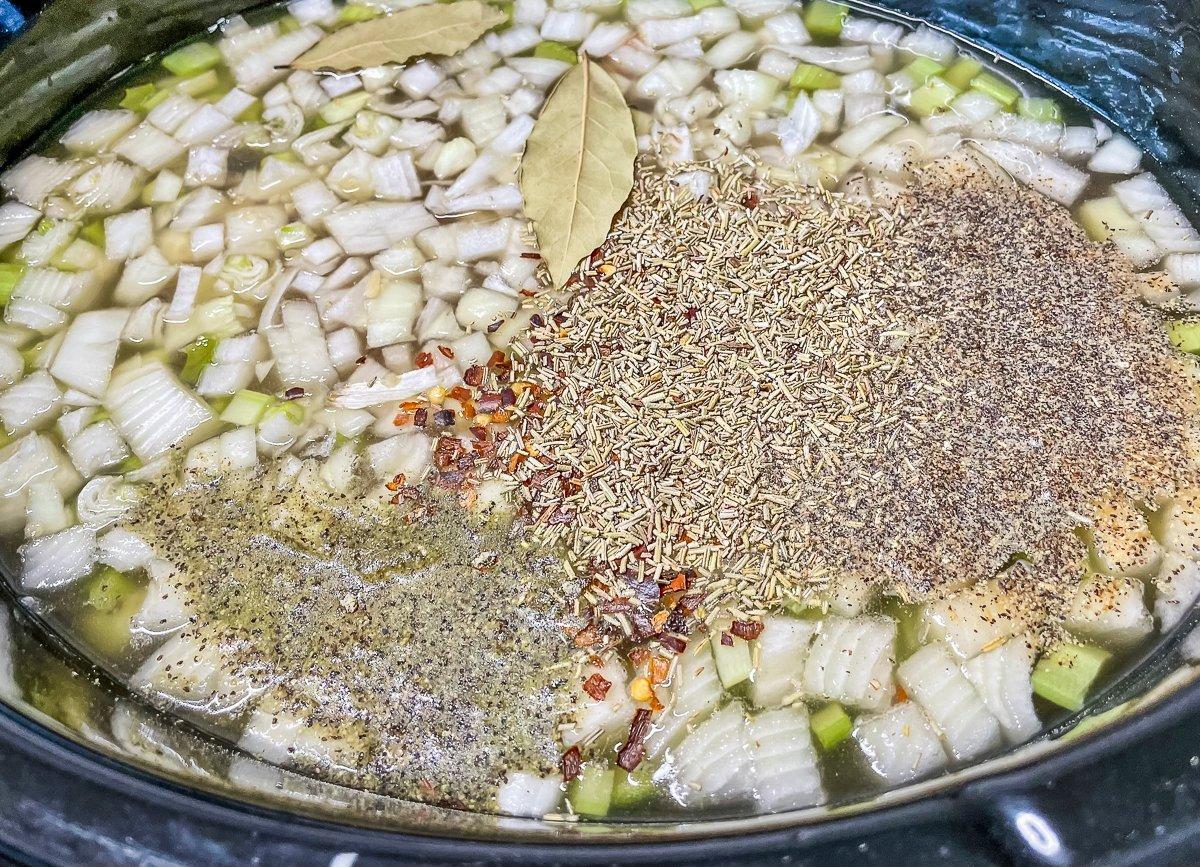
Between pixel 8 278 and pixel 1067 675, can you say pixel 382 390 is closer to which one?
pixel 8 278

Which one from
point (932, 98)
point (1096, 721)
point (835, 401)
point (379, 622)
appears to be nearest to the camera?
point (1096, 721)

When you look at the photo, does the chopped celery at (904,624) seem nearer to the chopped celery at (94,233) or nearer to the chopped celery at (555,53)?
A: the chopped celery at (555,53)

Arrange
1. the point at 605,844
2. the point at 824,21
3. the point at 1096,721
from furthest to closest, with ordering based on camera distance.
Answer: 1. the point at 824,21
2. the point at 1096,721
3. the point at 605,844

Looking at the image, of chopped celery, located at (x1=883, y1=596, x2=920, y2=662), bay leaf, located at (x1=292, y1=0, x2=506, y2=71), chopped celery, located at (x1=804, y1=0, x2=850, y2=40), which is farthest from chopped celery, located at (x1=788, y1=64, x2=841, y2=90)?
chopped celery, located at (x1=883, y1=596, x2=920, y2=662)

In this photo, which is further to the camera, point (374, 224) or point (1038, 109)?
point (1038, 109)

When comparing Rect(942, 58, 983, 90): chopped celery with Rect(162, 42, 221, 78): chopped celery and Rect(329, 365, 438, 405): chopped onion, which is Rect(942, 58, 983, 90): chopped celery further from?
Rect(162, 42, 221, 78): chopped celery

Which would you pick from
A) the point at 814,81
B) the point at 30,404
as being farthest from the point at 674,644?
the point at 814,81

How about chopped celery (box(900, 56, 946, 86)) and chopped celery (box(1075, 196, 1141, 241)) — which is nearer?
chopped celery (box(1075, 196, 1141, 241))

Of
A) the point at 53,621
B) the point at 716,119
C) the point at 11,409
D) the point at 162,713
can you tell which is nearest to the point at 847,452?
the point at 716,119

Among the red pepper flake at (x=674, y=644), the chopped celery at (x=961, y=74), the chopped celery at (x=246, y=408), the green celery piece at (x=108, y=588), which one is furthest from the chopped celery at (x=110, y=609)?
the chopped celery at (x=961, y=74)
